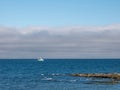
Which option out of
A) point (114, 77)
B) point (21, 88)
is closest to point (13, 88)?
point (21, 88)

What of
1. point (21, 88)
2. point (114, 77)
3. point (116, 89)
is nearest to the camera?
point (116, 89)

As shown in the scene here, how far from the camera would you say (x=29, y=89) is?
6906 cm

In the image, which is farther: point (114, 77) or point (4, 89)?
point (114, 77)

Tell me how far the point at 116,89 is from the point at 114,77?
27.0 m

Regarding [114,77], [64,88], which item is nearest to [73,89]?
[64,88]

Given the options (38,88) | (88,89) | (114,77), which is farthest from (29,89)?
(114,77)

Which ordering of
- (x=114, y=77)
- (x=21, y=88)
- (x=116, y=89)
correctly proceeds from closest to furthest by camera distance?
(x=116, y=89)
(x=21, y=88)
(x=114, y=77)

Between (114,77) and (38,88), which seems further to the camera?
(114,77)

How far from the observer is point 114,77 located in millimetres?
93750

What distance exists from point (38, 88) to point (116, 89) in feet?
51.9

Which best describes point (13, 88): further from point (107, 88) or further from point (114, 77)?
point (114, 77)

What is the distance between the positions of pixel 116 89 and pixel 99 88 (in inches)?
141

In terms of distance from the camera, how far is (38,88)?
233 ft

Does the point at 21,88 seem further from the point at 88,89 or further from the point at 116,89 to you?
the point at 116,89
